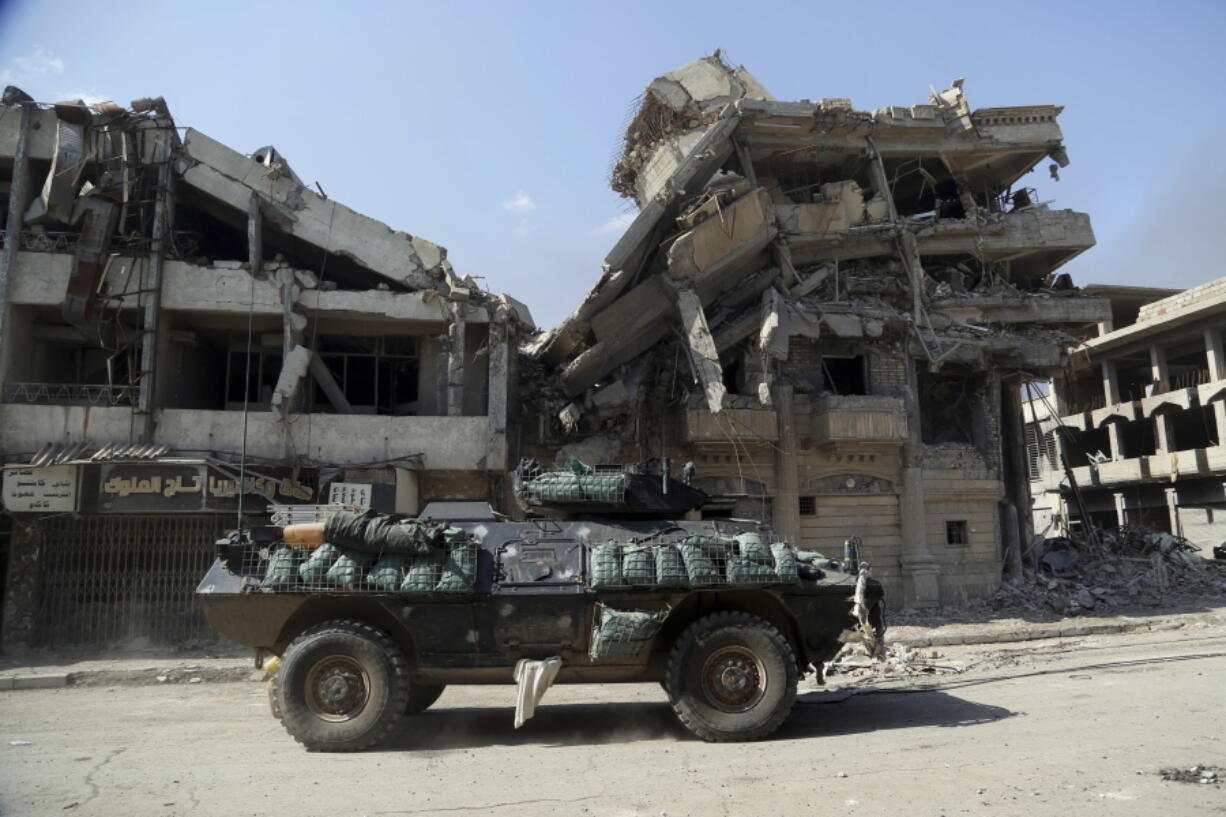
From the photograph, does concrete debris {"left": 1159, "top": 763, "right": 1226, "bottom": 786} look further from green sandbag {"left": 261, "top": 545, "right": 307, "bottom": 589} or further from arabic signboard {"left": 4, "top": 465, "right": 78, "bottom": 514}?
arabic signboard {"left": 4, "top": 465, "right": 78, "bottom": 514}

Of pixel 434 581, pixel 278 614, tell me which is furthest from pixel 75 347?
pixel 434 581

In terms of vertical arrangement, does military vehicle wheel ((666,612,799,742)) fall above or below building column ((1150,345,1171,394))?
below

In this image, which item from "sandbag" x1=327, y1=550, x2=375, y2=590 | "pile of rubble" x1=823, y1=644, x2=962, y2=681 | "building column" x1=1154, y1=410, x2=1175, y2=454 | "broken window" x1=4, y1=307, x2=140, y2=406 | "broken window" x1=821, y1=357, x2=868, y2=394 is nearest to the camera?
"sandbag" x1=327, y1=550, x2=375, y2=590

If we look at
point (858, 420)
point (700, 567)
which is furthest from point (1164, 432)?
point (700, 567)

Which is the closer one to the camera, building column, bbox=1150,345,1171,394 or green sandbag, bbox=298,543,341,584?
green sandbag, bbox=298,543,341,584

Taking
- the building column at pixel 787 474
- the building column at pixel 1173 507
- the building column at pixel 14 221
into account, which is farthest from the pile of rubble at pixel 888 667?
the building column at pixel 1173 507

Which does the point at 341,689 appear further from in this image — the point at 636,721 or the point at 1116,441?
the point at 1116,441

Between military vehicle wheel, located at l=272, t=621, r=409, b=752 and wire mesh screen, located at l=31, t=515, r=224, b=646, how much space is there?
27.9 ft

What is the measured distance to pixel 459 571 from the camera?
7.00 m

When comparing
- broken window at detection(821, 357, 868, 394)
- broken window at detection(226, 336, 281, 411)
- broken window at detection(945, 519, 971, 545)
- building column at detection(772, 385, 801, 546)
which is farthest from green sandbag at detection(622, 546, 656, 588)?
broken window at detection(945, 519, 971, 545)

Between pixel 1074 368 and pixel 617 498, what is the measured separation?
1683cm

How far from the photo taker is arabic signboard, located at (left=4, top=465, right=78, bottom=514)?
1286cm

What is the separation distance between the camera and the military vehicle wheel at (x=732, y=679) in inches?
264

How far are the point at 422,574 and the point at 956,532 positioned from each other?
14.6 metres
